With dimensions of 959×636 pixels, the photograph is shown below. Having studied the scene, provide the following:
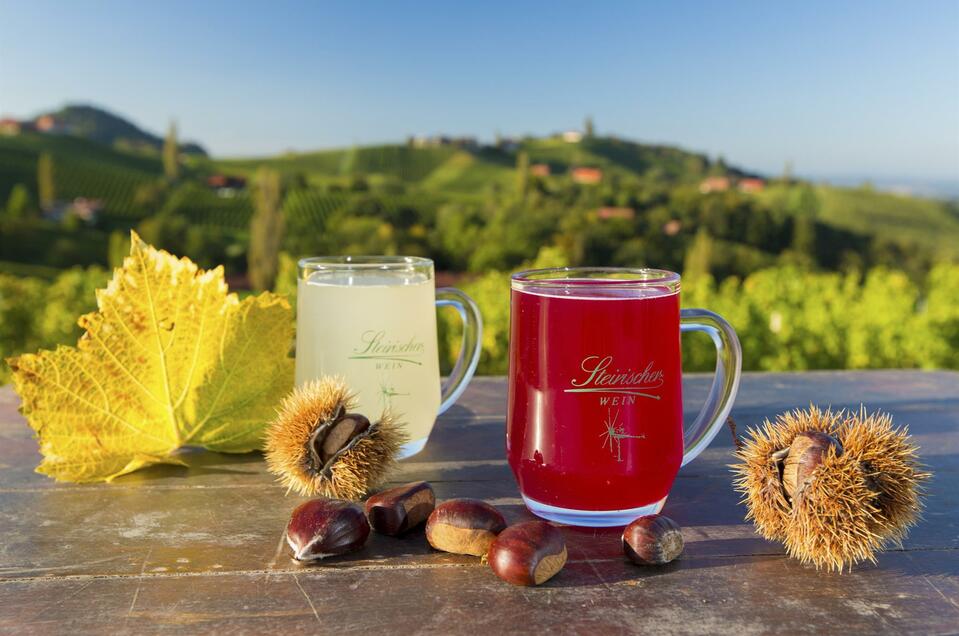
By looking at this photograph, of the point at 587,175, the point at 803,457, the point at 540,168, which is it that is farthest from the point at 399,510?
the point at 540,168

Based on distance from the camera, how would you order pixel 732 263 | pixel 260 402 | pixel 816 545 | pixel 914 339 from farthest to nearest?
pixel 732 263 < pixel 914 339 < pixel 260 402 < pixel 816 545

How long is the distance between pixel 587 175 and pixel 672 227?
836 inches

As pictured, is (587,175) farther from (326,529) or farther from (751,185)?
(326,529)

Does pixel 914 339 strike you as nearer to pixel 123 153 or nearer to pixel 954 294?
pixel 954 294

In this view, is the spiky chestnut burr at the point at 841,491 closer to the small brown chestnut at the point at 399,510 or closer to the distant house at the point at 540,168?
the small brown chestnut at the point at 399,510

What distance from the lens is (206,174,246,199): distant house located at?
67956mm

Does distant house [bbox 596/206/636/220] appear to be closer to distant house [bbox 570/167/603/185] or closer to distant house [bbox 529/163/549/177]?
distant house [bbox 570/167/603/185]

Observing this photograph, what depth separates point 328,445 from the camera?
4.50ft

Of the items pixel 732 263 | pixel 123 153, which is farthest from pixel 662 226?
pixel 123 153

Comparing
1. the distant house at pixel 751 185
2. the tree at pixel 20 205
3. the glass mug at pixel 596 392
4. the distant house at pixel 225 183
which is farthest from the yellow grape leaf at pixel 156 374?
the distant house at pixel 751 185

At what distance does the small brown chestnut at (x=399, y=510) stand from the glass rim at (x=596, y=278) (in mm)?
360

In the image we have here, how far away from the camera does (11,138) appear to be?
220ft

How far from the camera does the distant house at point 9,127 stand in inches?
2798

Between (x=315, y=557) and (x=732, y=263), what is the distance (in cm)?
4912
